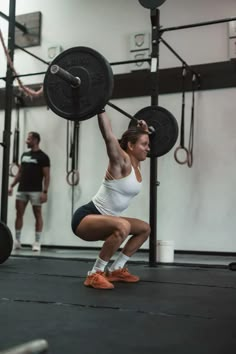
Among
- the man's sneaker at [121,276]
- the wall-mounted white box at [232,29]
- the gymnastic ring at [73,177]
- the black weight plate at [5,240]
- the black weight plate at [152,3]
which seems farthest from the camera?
the gymnastic ring at [73,177]

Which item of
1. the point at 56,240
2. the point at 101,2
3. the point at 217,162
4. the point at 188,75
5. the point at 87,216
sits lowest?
the point at 56,240

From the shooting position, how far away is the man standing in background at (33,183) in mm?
5332

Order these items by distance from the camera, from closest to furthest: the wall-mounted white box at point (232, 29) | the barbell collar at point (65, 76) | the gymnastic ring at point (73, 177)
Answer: the barbell collar at point (65, 76), the wall-mounted white box at point (232, 29), the gymnastic ring at point (73, 177)

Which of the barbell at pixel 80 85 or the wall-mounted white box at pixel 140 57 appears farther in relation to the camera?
the wall-mounted white box at pixel 140 57

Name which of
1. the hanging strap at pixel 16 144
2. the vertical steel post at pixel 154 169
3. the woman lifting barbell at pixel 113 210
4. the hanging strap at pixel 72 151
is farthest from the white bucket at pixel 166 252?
the hanging strap at pixel 16 144

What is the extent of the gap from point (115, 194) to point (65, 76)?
0.78m

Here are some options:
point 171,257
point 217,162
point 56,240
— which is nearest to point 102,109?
point 171,257

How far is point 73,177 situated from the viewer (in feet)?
17.1

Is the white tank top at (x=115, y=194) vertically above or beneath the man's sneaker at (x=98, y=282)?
above

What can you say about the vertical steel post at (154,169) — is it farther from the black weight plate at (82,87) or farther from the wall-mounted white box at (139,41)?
the wall-mounted white box at (139,41)

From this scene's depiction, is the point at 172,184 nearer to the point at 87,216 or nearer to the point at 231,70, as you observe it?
the point at 231,70

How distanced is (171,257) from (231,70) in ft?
7.40

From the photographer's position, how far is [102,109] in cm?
249

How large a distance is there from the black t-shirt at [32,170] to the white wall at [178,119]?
0.42 meters
